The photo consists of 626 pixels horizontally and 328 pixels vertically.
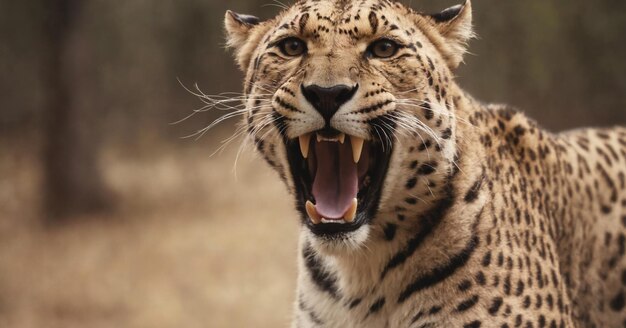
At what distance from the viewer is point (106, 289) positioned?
41.7 feet

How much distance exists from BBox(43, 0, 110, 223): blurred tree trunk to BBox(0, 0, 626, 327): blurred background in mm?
24

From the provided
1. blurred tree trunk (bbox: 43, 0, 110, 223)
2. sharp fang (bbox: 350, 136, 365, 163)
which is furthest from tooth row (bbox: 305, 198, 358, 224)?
blurred tree trunk (bbox: 43, 0, 110, 223)

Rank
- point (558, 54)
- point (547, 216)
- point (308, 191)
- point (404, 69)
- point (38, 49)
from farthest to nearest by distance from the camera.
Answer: point (38, 49) → point (558, 54) → point (547, 216) → point (308, 191) → point (404, 69)

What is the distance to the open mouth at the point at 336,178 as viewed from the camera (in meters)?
4.66

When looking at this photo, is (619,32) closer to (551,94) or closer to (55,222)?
(551,94)

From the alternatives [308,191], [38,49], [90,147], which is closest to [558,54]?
[90,147]

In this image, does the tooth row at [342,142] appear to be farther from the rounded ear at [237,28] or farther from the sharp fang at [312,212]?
the rounded ear at [237,28]

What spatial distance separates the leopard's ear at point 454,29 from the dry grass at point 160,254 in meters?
5.31

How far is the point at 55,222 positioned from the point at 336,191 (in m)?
11.3

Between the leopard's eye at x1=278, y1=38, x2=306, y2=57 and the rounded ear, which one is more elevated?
the rounded ear

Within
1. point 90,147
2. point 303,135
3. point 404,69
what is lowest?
point 90,147

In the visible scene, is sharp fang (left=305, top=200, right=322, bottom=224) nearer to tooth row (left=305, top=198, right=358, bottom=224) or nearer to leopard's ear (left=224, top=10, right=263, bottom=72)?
tooth row (left=305, top=198, right=358, bottom=224)

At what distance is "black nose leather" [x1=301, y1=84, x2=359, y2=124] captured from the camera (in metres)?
4.29

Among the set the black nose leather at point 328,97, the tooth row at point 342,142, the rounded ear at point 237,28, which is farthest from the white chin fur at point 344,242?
the rounded ear at point 237,28
